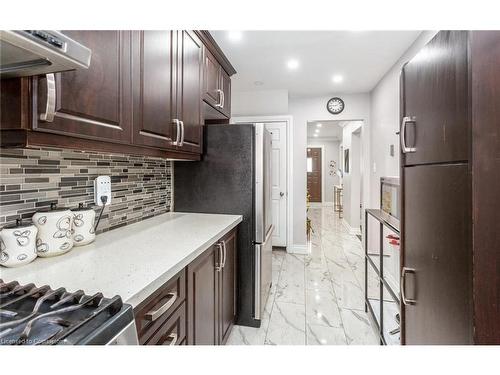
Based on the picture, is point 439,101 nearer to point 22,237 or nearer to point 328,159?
point 22,237

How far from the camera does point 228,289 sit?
1801 millimetres

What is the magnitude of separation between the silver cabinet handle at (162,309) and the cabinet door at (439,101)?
1.11m

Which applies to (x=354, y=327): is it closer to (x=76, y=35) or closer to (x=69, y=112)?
(x=69, y=112)

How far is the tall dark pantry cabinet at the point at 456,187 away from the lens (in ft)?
2.30

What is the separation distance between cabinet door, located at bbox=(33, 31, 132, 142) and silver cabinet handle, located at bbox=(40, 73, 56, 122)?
0.03ft

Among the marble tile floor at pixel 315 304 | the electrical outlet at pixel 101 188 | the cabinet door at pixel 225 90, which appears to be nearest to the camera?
the electrical outlet at pixel 101 188

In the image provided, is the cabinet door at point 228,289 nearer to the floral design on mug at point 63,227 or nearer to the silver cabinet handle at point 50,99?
the floral design on mug at point 63,227

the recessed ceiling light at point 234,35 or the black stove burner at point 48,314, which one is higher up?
the recessed ceiling light at point 234,35

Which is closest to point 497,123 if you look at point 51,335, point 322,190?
point 51,335

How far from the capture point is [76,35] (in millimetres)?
843

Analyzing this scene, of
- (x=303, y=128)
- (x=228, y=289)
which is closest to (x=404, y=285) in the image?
(x=228, y=289)

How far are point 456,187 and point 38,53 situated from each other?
1.18 m

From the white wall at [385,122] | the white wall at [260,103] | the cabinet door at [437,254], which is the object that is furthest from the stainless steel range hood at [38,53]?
the white wall at [260,103]

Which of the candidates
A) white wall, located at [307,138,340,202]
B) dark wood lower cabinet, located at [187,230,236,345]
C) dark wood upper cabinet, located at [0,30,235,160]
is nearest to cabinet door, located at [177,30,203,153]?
dark wood upper cabinet, located at [0,30,235,160]
